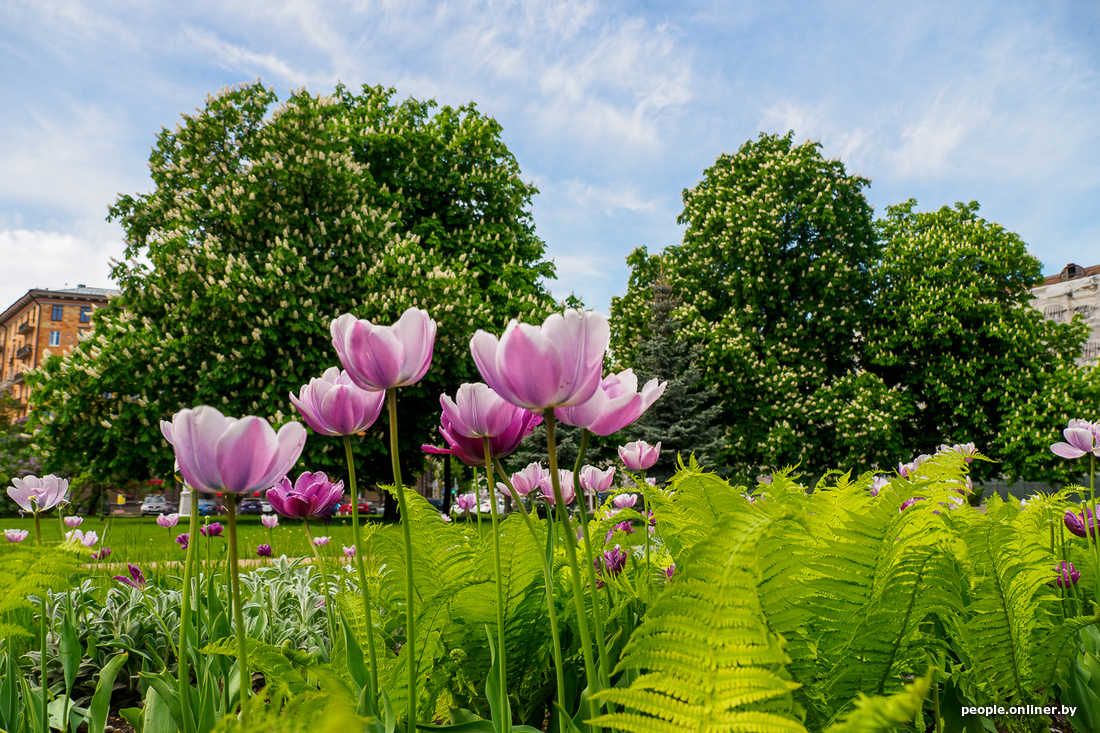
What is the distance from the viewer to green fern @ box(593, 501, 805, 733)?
2.11ft

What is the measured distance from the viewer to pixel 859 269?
18016 millimetres

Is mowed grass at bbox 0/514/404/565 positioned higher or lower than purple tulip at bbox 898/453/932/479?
lower

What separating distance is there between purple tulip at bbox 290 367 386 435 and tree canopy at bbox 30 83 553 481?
10111 millimetres

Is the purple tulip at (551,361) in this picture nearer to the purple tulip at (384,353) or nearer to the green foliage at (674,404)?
the purple tulip at (384,353)

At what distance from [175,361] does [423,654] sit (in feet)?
42.9

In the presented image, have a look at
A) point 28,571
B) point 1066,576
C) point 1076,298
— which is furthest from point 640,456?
point 1076,298

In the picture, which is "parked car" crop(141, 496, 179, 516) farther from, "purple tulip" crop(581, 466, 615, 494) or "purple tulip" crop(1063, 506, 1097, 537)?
"purple tulip" crop(1063, 506, 1097, 537)

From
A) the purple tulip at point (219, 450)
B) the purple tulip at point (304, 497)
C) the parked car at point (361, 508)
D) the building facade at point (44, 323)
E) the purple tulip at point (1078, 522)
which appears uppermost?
the building facade at point (44, 323)

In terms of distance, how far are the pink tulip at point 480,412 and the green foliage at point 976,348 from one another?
17854 mm

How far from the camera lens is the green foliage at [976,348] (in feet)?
50.9

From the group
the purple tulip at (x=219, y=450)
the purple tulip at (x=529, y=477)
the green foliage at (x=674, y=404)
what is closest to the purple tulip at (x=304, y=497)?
the purple tulip at (x=529, y=477)

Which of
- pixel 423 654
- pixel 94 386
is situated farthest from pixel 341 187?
pixel 423 654

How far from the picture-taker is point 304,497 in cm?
175

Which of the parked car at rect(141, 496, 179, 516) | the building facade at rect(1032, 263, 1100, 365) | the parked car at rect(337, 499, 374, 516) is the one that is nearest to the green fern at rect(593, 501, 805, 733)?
the parked car at rect(337, 499, 374, 516)
